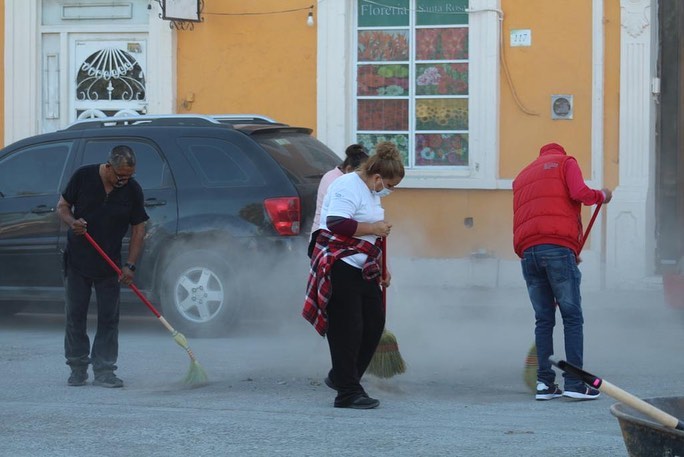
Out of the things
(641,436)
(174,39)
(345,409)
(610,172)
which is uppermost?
(174,39)

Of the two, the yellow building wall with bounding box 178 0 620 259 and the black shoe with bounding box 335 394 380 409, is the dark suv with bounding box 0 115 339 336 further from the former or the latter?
the yellow building wall with bounding box 178 0 620 259

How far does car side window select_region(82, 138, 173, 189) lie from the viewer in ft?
36.2

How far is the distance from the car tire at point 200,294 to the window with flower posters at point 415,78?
457cm

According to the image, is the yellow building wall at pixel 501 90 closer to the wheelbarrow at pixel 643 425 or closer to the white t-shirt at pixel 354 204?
the white t-shirt at pixel 354 204

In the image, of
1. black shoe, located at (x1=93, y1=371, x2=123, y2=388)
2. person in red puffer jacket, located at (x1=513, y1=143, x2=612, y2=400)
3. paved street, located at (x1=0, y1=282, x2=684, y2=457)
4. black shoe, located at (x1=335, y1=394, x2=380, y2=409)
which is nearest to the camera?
paved street, located at (x1=0, y1=282, x2=684, y2=457)

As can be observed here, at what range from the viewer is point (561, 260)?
25.7ft

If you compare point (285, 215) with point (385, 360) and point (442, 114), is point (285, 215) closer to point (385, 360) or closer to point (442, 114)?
point (385, 360)

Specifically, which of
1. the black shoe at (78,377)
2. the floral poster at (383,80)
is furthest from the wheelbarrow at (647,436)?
the floral poster at (383,80)

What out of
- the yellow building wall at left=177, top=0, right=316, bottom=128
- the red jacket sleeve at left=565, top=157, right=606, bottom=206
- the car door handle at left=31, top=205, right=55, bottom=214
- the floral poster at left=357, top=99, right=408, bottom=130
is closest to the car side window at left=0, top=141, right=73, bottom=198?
the car door handle at left=31, top=205, right=55, bottom=214

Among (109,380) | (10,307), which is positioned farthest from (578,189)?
(10,307)

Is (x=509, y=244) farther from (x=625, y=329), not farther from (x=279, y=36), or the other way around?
(x=279, y=36)

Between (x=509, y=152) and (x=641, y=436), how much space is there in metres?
10.1

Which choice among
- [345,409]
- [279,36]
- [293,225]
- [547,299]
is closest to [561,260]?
[547,299]

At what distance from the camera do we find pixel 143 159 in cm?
1117
